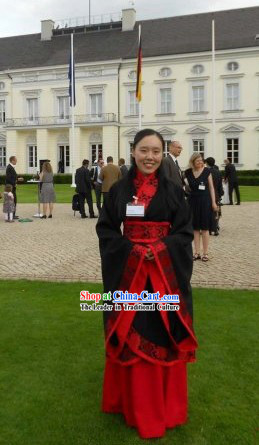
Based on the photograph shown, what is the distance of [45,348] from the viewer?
4.93 metres

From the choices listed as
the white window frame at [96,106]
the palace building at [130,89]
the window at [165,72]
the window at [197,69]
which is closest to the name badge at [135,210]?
the palace building at [130,89]

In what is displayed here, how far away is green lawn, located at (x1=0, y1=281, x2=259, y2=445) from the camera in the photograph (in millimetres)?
3455

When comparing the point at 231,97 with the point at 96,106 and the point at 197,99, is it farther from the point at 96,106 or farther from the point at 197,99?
the point at 96,106

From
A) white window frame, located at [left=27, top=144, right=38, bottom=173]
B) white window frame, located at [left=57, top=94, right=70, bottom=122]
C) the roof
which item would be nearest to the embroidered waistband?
the roof

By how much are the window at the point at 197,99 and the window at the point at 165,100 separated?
6.79 feet

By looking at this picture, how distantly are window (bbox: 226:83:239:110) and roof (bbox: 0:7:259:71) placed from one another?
3.01 m

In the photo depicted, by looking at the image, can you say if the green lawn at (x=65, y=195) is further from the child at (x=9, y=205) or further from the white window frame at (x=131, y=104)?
the white window frame at (x=131, y=104)

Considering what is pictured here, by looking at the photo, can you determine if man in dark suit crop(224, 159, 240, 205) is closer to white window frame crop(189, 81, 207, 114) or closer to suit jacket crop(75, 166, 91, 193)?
suit jacket crop(75, 166, 91, 193)

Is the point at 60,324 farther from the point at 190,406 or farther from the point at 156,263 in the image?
the point at 156,263

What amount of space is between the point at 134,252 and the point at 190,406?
132 cm

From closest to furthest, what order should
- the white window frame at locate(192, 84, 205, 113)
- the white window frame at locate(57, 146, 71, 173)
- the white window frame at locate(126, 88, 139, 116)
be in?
the white window frame at locate(192, 84, 205, 113) < the white window frame at locate(126, 88, 139, 116) < the white window frame at locate(57, 146, 71, 173)

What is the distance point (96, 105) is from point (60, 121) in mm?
3601

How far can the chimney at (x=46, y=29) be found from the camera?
166 feet

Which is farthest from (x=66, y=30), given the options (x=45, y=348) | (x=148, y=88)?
(x=45, y=348)
